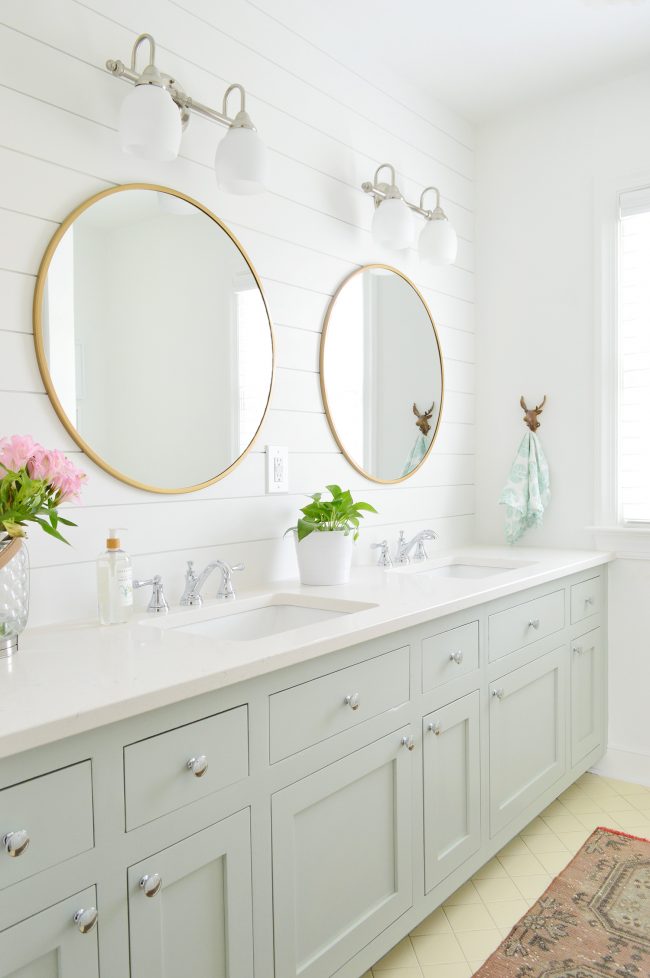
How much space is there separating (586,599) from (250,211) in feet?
5.64

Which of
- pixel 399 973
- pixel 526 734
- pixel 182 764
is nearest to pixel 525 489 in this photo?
pixel 526 734

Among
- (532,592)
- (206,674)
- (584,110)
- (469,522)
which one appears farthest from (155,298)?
(584,110)

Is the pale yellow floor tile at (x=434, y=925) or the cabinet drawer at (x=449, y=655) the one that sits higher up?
the cabinet drawer at (x=449, y=655)

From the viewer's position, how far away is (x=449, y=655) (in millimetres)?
1876

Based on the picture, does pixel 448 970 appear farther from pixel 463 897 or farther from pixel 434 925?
pixel 463 897

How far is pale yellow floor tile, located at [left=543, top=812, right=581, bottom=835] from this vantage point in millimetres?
2424

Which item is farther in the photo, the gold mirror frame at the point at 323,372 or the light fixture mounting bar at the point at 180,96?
the gold mirror frame at the point at 323,372

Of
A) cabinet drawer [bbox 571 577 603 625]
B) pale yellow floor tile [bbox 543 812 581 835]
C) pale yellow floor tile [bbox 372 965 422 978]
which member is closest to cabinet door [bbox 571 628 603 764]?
cabinet drawer [bbox 571 577 603 625]

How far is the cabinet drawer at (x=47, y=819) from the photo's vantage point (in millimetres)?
947

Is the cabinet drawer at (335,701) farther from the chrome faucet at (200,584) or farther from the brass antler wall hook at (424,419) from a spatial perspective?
the brass antler wall hook at (424,419)

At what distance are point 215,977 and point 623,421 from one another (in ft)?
7.52

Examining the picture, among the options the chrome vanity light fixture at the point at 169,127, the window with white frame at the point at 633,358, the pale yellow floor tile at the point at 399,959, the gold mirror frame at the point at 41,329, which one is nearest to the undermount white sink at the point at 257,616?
the gold mirror frame at the point at 41,329

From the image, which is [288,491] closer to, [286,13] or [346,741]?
[346,741]

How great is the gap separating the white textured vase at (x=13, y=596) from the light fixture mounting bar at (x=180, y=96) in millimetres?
1077
